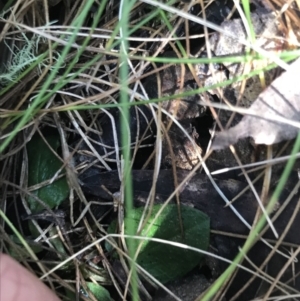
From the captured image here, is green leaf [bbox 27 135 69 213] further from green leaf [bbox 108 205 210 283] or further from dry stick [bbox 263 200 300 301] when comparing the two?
dry stick [bbox 263 200 300 301]

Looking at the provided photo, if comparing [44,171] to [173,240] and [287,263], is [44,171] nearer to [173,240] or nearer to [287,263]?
[173,240]

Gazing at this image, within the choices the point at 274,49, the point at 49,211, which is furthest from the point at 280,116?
the point at 49,211

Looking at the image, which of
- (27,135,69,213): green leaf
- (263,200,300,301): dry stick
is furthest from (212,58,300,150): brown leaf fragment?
(27,135,69,213): green leaf

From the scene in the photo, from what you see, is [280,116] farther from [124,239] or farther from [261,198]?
[124,239]

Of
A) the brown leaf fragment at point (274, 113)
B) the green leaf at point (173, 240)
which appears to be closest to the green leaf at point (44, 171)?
the green leaf at point (173, 240)

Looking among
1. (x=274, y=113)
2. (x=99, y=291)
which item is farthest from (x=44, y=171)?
(x=274, y=113)

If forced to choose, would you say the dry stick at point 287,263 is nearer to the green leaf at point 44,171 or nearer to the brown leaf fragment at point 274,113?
the brown leaf fragment at point 274,113
